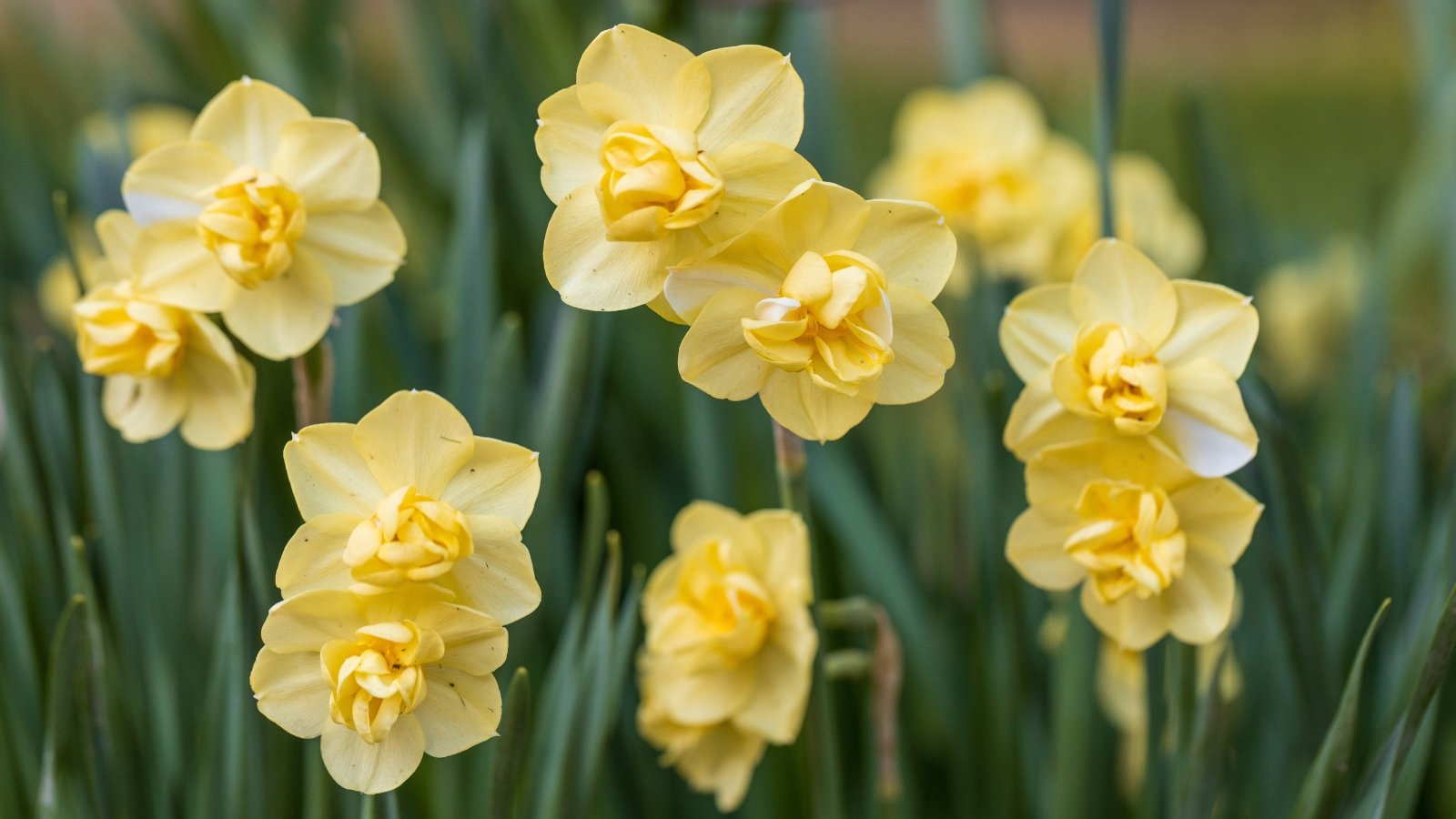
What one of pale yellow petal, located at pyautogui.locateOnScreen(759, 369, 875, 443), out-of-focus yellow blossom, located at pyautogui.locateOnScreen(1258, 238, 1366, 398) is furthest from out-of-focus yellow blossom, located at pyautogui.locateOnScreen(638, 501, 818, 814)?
out-of-focus yellow blossom, located at pyautogui.locateOnScreen(1258, 238, 1366, 398)

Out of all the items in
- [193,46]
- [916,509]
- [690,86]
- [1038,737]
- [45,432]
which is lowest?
[1038,737]

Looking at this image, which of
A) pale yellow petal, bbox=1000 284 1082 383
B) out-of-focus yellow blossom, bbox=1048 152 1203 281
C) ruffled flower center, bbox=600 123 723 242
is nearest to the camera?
ruffled flower center, bbox=600 123 723 242

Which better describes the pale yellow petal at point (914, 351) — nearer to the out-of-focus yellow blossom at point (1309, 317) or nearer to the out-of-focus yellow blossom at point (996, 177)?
the out-of-focus yellow blossom at point (996, 177)

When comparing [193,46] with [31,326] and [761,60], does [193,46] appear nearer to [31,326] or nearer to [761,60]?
[31,326]

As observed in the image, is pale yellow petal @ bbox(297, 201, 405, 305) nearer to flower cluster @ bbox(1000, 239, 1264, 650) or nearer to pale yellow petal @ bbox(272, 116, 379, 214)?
pale yellow petal @ bbox(272, 116, 379, 214)

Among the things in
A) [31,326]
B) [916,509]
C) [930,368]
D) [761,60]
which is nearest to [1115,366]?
[930,368]
